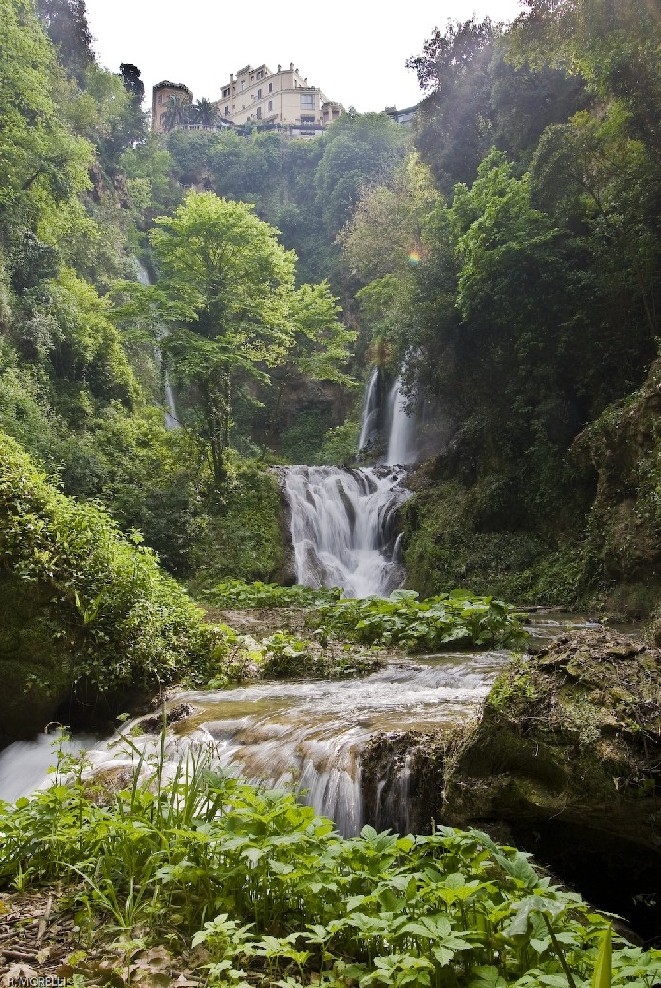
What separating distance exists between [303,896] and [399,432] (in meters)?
20.4

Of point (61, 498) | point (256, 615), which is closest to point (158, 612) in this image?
point (61, 498)

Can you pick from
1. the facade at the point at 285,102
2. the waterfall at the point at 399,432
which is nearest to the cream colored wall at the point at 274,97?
the facade at the point at 285,102

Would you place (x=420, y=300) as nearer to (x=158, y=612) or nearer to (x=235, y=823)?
(x=158, y=612)

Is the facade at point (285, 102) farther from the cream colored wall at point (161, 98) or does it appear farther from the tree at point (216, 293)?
the tree at point (216, 293)

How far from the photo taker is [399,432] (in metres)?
22.5

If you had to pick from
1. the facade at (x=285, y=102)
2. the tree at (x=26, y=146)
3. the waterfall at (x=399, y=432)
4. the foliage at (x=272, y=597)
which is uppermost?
the facade at (x=285, y=102)

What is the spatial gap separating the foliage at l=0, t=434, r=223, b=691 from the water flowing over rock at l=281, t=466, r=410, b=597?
8765mm

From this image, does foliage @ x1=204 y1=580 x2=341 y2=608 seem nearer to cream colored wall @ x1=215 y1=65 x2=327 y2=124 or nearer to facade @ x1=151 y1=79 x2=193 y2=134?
facade @ x1=151 y1=79 x2=193 y2=134

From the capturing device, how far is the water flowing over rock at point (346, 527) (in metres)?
16.7

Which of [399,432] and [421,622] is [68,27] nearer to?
[399,432]

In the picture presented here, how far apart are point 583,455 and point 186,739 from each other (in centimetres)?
1047

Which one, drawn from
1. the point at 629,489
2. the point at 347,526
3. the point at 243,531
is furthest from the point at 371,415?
the point at 629,489

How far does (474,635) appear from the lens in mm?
8555

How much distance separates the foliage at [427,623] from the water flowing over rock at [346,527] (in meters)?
6.54
